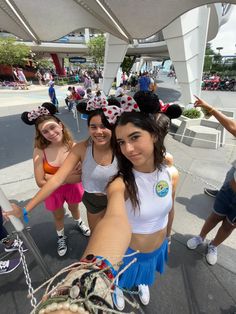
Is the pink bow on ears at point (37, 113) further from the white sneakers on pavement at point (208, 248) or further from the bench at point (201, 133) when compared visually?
the bench at point (201, 133)

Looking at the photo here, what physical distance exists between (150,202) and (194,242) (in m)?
1.73

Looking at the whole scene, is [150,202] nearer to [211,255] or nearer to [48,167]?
[48,167]

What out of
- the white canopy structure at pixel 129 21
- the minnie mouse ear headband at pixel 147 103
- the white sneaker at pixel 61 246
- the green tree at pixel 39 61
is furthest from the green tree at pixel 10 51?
the minnie mouse ear headband at pixel 147 103

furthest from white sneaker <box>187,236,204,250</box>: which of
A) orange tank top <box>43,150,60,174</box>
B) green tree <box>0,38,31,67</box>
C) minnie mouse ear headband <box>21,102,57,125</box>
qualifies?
green tree <box>0,38,31,67</box>

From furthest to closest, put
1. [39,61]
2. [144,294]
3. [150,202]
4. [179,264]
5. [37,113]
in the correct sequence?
[39,61] → [179,264] → [37,113] → [144,294] → [150,202]

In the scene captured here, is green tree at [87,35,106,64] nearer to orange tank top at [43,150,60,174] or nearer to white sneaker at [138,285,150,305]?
orange tank top at [43,150,60,174]

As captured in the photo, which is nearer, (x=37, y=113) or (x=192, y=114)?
(x=37, y=113)

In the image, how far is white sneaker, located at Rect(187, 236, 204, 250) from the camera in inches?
109

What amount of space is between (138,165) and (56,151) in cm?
131

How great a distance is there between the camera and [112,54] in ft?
39.2

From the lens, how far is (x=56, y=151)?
243 cm

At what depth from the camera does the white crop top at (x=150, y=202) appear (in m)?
1.49

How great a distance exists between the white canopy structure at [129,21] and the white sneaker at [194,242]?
544cm

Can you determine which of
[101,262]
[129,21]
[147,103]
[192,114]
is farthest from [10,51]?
[101,262]
